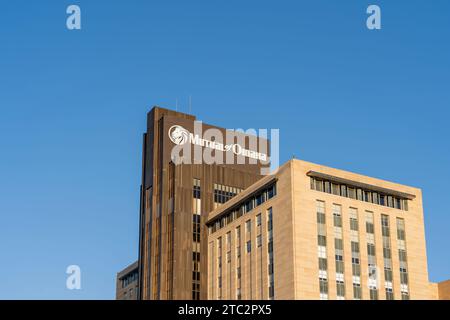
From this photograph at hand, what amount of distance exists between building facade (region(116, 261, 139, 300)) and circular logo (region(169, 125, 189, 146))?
3830 centimetres

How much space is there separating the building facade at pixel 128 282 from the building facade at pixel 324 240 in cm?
4083

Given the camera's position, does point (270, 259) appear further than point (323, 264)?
Yes

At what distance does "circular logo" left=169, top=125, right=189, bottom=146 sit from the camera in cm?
13038

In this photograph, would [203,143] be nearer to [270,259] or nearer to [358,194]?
[270,259]

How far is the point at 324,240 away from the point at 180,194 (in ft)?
96.8

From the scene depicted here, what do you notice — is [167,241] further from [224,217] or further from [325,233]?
[325,233]

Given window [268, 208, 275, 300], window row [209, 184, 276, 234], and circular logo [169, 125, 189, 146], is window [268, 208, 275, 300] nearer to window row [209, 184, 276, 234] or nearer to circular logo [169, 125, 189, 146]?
window row [209, 184, 276, 234]

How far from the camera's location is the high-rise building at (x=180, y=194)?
123 m

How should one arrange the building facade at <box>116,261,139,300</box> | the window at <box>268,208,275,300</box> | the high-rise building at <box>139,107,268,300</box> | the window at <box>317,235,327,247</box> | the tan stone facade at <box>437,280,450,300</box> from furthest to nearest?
the building facade at <box>116,261,139,300</box> < the high-rise building at <box>139,107,268,300</box> < the tan stone facade at <box>437,280,450,300</box> < the window at <box>268,208,275,300</box> < the window at <box>317,235,327,247</box>

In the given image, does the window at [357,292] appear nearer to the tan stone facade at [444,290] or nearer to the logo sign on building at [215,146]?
Answer: the tan stone facade at [444,290]

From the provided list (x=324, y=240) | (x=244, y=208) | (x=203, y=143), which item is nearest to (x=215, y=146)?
(x=203, y=143)

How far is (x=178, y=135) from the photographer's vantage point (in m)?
131

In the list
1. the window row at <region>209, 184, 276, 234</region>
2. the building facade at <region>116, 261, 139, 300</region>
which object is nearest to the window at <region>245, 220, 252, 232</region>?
the window row at <region>209, 184, 276, 234</region>
